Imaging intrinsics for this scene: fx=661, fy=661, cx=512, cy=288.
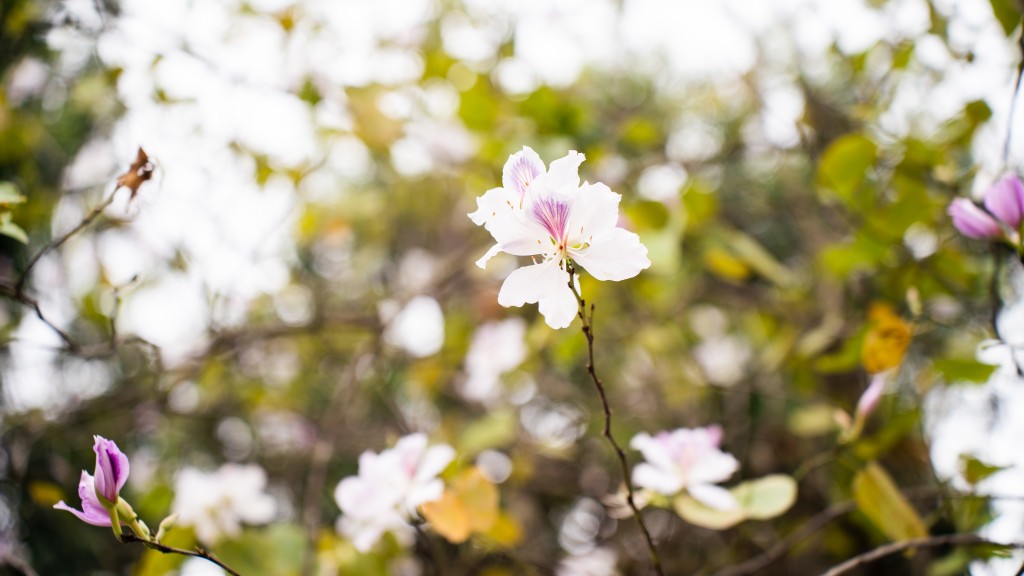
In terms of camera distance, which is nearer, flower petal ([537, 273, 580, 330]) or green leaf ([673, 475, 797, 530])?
flower petal ([537, 273, 580, 330])

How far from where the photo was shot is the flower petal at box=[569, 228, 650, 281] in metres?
0.58

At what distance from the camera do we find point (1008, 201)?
726mm

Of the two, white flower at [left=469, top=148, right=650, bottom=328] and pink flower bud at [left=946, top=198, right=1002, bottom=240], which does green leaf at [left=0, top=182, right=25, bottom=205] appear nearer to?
white flower at [left=469, top=148, right=650, bottom=328]

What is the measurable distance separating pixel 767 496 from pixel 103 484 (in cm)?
74

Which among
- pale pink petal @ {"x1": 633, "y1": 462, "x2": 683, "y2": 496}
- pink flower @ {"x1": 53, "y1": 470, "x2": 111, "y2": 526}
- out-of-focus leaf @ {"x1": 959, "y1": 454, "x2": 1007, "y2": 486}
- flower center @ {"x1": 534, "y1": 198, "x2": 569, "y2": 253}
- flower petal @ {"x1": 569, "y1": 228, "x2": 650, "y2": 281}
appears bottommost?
pink flower @ {"x1": 53, "y1": 470, "x2": 111, "y2": 526}

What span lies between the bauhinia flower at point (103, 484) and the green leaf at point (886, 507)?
85cm

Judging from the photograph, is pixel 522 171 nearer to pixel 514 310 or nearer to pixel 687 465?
pixel 687 465

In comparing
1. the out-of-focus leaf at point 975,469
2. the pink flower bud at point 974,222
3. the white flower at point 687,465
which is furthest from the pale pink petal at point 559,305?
the out-of-focus leaf at point 975,469

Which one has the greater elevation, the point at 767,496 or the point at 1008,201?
the point at 1008,201

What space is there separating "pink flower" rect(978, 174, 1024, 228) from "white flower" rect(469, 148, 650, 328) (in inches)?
17.7

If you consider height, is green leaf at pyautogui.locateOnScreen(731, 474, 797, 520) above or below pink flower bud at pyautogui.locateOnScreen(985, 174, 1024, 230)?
below

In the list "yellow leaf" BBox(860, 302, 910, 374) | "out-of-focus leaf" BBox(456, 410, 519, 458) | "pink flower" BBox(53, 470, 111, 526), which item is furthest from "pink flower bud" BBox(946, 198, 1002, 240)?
"pink flower" BBox(53, 470, 111, 526)

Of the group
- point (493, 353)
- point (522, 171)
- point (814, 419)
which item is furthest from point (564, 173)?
point (493, 353)

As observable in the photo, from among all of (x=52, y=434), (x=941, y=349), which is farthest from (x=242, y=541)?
(x=941, y=349)
